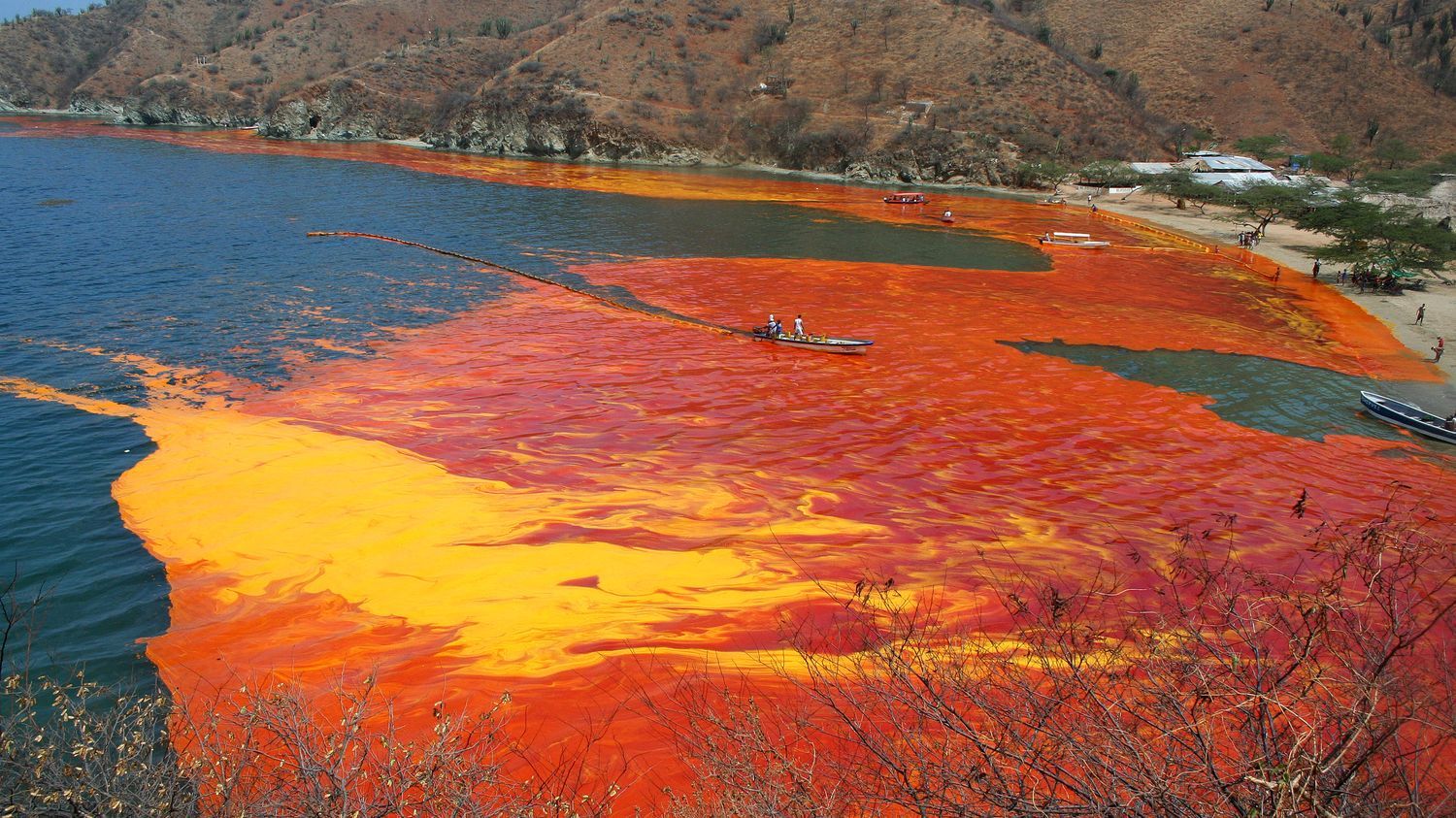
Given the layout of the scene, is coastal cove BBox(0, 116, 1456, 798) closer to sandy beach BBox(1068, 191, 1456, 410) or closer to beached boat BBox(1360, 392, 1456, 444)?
beached boat BBox(1360, 392, 1456, 444)

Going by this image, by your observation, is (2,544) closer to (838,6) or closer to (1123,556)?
(1123,556)

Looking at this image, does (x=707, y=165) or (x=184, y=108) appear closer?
(x=707, y=165)

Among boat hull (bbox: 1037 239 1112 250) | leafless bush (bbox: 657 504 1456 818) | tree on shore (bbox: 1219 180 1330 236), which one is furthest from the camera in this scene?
tree on shore (bbox: 1219 180 1330 236)

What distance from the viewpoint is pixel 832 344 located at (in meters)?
29.1

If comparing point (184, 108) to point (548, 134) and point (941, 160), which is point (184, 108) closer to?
point (548, 134)

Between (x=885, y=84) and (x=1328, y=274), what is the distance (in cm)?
6515

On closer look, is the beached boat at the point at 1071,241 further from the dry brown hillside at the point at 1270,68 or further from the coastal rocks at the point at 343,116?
the coastal rocks at the point at 343,116

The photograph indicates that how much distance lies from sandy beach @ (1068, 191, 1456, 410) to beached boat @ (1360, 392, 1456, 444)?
2.90 metres

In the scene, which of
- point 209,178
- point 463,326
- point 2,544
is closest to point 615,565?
point 2,544

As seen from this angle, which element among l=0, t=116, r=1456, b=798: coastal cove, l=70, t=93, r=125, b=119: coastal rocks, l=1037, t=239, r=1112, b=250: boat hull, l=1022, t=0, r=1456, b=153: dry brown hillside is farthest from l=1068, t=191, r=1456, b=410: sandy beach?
l=70, t=93, r=125, b=119: coastal rocks

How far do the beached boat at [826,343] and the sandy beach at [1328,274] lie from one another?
65.7 ft

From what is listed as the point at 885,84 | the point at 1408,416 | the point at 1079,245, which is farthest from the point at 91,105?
the point at 1408,416

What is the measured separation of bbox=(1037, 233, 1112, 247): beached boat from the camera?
5291 cm

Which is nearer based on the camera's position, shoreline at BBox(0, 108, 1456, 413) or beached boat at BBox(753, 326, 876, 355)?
beached boat at BBox(753, 326, 876, 355)
